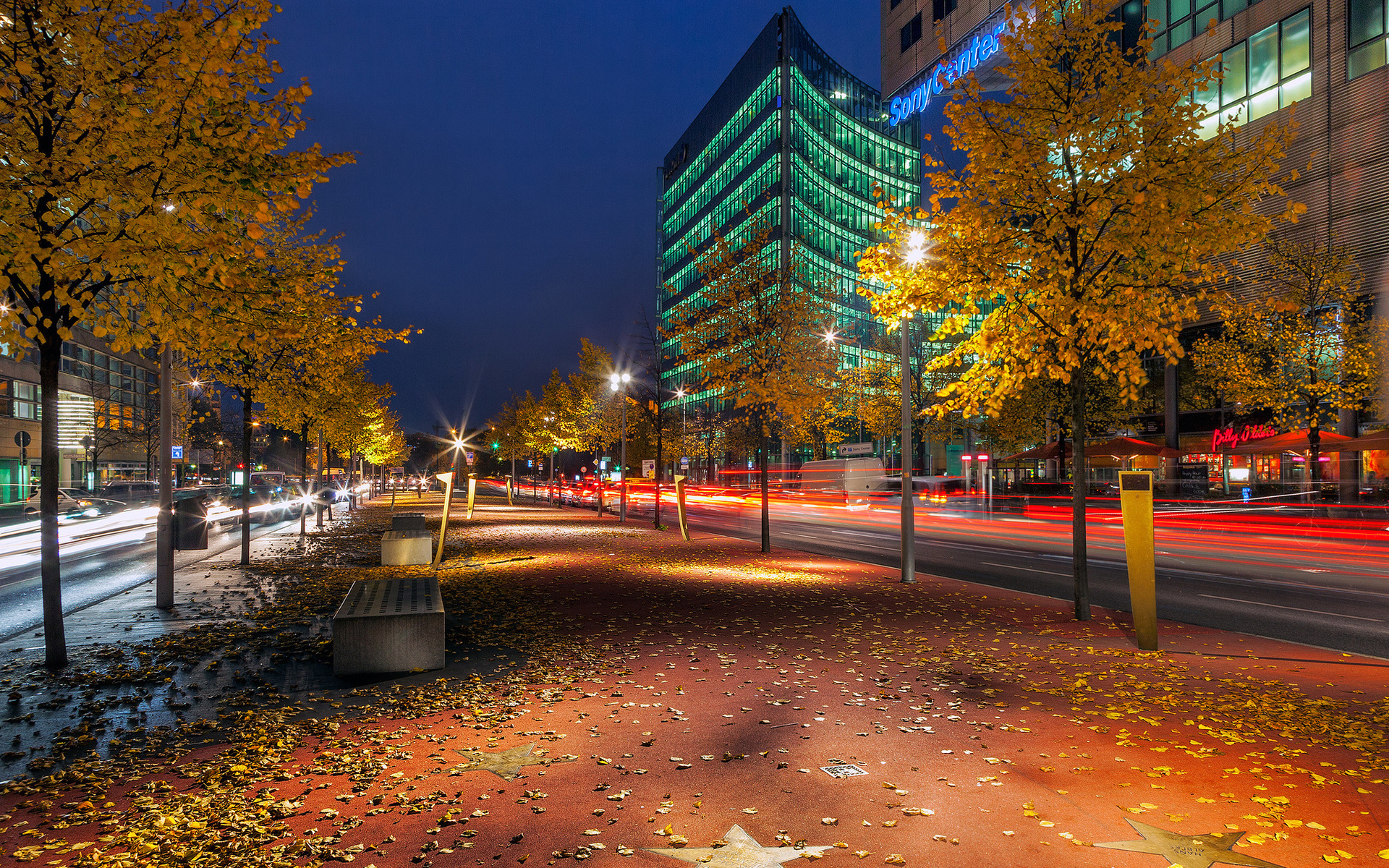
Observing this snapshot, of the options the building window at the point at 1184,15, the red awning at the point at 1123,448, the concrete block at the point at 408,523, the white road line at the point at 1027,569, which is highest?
the building window at the point at 1184,15

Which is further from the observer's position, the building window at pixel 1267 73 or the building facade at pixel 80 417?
the building facade at pixel 80 417

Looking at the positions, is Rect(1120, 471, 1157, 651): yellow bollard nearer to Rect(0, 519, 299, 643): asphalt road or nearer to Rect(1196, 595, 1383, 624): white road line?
Rect(1196, 595, 1383, 624): white road line

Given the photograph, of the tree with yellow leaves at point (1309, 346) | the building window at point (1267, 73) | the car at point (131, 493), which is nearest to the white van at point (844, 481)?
the tree with yellow leaves at point (1309, 346)

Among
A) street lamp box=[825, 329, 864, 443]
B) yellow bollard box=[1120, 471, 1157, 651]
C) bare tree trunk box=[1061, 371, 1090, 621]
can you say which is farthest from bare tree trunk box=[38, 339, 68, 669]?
street lamp box=[825, 329, 864, 443]

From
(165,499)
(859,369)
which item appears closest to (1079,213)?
(165,499)

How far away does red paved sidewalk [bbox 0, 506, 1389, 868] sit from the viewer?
3.96m

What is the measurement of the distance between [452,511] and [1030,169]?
35.7m

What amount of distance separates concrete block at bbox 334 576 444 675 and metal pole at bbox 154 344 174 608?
4.80 m

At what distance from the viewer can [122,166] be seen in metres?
6.70

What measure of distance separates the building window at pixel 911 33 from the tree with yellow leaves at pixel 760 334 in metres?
48.3

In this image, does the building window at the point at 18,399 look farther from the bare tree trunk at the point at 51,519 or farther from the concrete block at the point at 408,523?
the bare tree trunk at the point at 51,519

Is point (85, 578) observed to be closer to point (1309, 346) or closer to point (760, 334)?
point (760, 334)

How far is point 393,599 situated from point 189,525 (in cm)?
731

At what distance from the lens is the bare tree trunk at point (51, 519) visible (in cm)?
733
